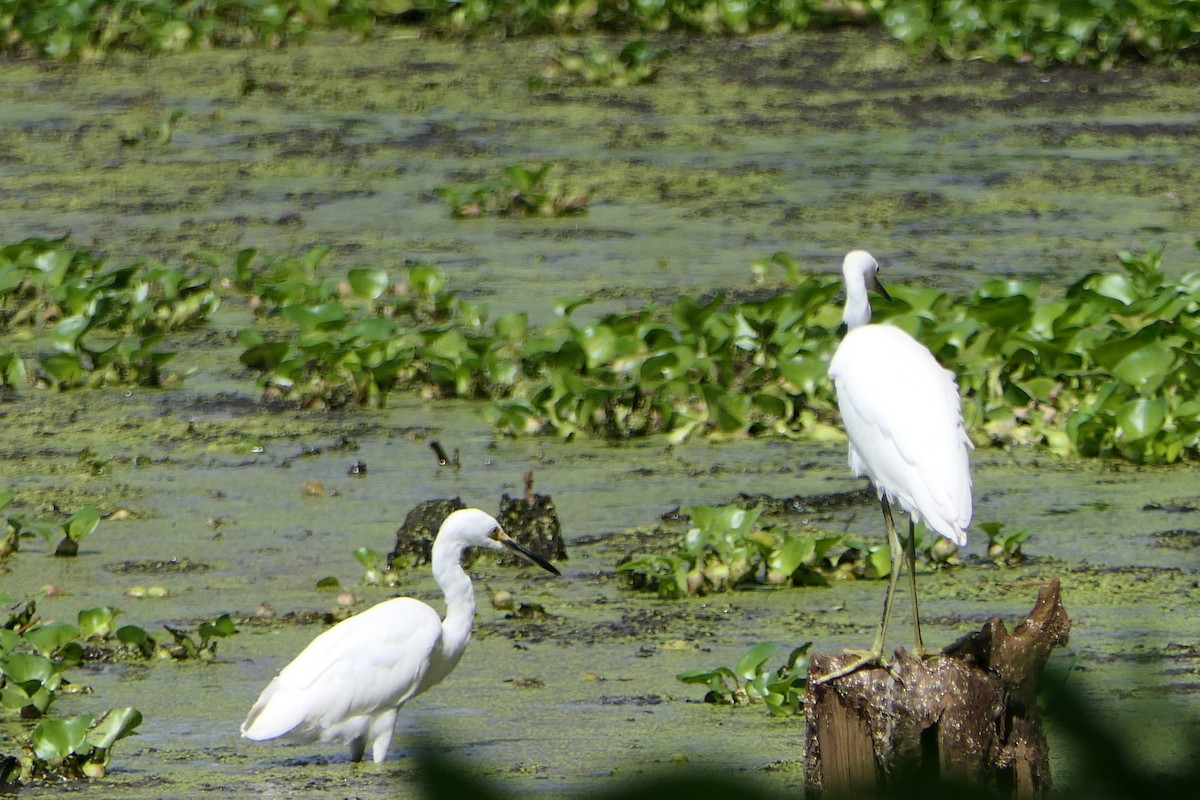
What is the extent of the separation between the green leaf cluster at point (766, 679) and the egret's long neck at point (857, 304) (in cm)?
84

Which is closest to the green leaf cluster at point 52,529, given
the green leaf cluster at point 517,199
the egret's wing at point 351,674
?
the egret's wing at point 351,674

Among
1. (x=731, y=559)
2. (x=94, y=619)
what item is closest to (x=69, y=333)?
(x=94, y=619)

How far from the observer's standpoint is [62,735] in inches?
128

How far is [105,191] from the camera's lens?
9297 millimetres

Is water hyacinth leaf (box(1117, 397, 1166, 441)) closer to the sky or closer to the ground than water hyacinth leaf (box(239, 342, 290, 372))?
closer to the ground

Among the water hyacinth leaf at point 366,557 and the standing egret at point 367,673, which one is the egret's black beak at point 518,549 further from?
the water hyacinth leaf at point 366,557

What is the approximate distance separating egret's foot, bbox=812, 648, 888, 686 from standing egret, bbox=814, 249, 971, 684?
0.06ft

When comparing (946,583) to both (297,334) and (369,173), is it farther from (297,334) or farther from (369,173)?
(369,173)

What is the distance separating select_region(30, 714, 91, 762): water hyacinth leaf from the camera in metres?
3.24

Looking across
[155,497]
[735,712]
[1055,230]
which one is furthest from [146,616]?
[1055,230]

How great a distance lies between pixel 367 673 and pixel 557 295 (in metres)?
3.94

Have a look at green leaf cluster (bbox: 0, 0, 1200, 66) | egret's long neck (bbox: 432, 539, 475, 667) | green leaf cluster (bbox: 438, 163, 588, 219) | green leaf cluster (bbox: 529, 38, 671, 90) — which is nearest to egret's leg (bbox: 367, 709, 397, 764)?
egret's long neck (bbox: 432, 539, 475, 667)

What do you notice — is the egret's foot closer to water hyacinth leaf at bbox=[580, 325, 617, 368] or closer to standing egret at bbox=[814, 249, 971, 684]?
standing egret at bbox=[814, 249, 971, 684]

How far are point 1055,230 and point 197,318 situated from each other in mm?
3281
